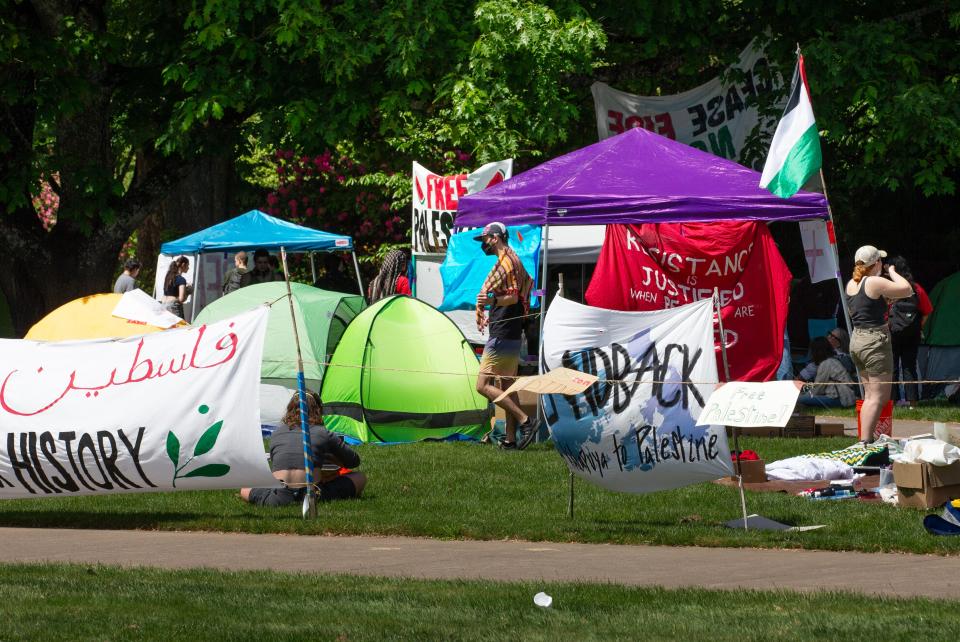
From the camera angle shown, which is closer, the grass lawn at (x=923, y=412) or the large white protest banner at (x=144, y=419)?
the large white protest banner at (x=144, y=419)

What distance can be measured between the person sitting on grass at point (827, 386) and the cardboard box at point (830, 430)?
215 cm

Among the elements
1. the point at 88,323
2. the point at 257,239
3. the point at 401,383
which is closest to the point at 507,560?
the point at 401,383

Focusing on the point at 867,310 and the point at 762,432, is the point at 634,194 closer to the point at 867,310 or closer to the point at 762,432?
the point at 867,310

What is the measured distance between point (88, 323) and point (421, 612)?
10635 millimetres

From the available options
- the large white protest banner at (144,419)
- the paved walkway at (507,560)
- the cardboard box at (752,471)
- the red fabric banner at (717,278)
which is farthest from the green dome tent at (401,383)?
the paved walkway at (507,560)

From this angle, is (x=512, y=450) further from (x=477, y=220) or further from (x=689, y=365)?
(x=689, y=365)

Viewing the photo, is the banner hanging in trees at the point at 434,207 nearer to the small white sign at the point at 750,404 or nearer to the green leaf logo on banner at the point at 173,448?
the green leaf logo on banner at the point at 173,448

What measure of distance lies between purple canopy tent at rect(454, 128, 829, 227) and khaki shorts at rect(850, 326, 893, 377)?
3.88ft

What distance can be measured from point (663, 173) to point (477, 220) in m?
1.80

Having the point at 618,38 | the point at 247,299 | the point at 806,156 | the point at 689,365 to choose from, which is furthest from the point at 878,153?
the point at 689,365

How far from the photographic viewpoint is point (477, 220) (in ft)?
48.1

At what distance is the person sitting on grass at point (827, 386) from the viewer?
17.7 m

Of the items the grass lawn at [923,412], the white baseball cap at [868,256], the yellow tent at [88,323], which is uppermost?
the white baseball cap at [868,256]

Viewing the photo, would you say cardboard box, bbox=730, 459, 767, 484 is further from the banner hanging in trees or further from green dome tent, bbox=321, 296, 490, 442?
the banner hanging in trees
